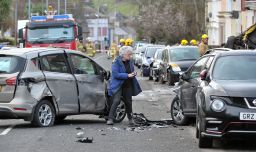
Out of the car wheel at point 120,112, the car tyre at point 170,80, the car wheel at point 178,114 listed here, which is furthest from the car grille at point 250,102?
the car tyre at point 170,80

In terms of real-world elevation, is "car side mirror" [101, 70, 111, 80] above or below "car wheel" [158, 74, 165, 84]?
above

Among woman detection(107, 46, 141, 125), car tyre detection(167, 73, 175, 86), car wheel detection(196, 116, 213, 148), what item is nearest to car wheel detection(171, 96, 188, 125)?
woman detection(107, 46, 141, 125)

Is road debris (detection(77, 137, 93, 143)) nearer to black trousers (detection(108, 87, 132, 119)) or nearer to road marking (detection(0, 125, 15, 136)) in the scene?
road marking (detection(0, 125, 15, 136))

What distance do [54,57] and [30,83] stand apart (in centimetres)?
106

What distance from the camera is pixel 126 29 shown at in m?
180

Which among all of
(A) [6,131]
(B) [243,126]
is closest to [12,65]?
(A) [6,131]

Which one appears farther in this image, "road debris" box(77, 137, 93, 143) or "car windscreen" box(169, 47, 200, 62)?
"car windscreen" box(169, 47, 200, 62)

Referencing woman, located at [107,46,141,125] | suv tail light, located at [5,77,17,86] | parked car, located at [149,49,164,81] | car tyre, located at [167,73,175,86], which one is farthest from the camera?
parked car, located at [149,49,164,81]

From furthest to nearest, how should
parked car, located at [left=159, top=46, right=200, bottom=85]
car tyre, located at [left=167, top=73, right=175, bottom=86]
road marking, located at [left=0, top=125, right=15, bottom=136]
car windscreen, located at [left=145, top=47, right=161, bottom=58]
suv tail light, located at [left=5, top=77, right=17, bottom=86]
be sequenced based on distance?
car windscreen, located at [left=145, top=47, right=161, bottom=58]
car tyre, located at [left=167, top=73, right=175, bottom=86]
parked car, located at [left=159, top=46, right=200, bottom=85]
suv tail light, located at [left=5, top=77, right=17, bottom=86]
road marking, located at [left=0, top=125, right=15, bottom=136]

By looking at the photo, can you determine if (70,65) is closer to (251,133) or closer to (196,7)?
(251,133)

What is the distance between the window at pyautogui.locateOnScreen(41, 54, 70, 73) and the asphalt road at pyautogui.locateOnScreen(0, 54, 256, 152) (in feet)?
3.73

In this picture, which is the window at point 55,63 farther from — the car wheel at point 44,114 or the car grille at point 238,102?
the car grille at point 238,102

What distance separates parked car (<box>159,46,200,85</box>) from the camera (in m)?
27.7

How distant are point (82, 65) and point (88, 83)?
52cm
